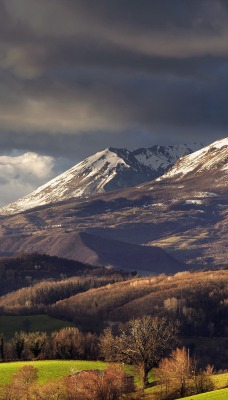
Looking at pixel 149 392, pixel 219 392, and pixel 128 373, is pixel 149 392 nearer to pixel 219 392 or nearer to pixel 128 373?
pixel 128 373

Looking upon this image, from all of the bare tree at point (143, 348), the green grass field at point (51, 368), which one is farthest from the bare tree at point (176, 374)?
the green grass field at point (51, 368)

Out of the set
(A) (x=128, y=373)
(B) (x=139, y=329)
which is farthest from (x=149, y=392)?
(B) (x=139, y=329)

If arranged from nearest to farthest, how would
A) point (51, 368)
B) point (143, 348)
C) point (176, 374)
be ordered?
→ point (176, 374), point (51, 368), point (143, 348)

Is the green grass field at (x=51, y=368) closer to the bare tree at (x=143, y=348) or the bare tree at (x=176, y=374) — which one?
the bare tree at (x=143, y=348)

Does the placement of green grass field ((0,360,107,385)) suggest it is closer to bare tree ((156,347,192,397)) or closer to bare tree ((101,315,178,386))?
bare tree ((101,315,178,386))

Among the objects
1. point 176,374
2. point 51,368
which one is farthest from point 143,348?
point 51,368

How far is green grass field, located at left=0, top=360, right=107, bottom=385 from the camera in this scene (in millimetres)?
154375

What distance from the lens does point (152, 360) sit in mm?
162375

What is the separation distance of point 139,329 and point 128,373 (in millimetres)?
13861

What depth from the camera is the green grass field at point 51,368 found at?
154375 mm

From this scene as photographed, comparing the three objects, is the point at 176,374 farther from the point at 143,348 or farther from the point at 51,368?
the point at 51,368

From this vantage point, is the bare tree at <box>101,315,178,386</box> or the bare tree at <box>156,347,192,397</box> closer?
the bare tree at <box>156,347,192,397</box>

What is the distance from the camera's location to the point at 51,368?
16300cm

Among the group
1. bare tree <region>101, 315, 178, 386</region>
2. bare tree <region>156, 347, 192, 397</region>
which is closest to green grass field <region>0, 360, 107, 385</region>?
bare tree <region>101, 315, 178, 386</region>
